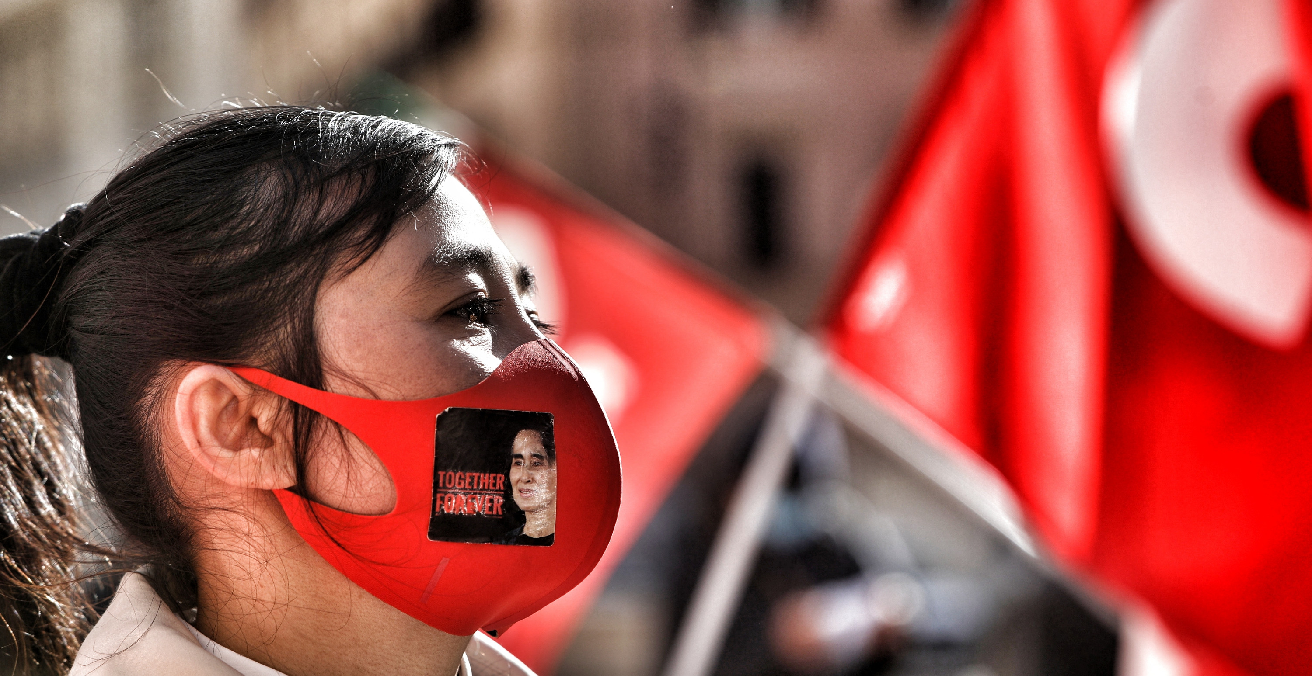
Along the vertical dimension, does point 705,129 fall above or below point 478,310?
above

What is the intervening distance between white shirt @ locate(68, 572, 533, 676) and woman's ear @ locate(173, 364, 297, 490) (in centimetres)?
17

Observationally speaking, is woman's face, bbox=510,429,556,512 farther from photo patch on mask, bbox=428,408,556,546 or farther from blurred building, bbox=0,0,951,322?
blurred building, bbox=0,0,951,322

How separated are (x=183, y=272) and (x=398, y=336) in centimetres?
28

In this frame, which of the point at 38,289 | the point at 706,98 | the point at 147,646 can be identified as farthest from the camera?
the point at 706,98

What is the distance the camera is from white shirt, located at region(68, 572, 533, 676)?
1163 millimetres

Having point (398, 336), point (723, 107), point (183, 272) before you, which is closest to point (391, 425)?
point (398, 336)

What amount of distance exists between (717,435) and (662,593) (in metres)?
1.63

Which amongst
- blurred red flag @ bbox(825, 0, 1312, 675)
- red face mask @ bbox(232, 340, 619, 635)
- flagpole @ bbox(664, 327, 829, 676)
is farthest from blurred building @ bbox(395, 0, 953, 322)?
red face mask @ bbox(232, 340, 619, 635)

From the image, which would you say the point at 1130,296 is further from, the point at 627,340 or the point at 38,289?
the point at 38,289

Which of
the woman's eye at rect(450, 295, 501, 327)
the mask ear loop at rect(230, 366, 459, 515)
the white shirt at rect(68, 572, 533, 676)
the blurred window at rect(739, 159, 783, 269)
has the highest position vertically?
the blurred window at rect(739, 159, 783, 269)

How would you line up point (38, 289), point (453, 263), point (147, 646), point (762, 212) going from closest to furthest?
point (147, 646) → point (453, 263) → point (38, 289) → point (762, 212)

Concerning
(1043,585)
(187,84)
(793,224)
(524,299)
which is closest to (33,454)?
(524,299)

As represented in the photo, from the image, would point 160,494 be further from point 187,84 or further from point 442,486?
point 187,84

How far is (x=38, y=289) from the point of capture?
4.65 ft
